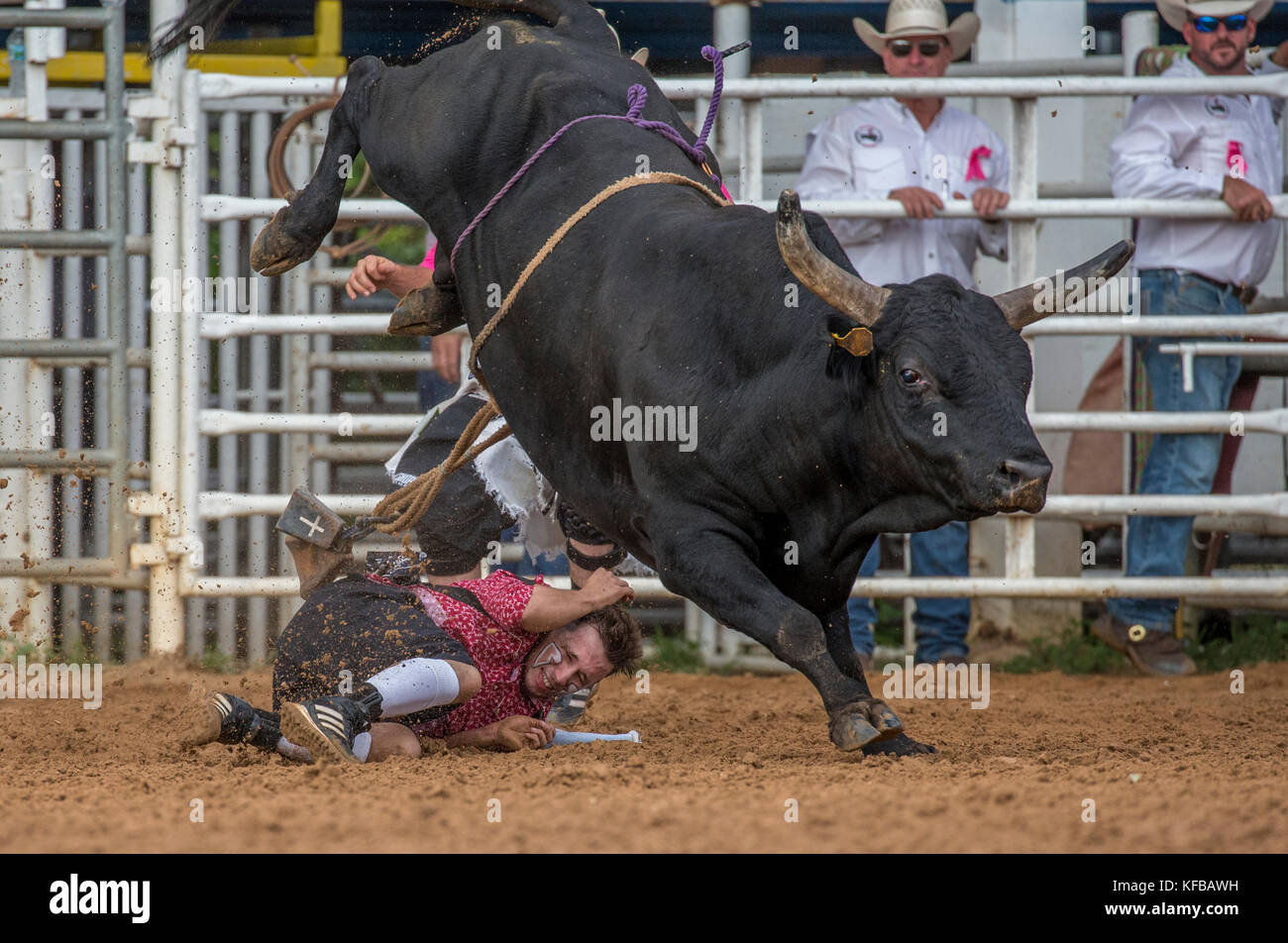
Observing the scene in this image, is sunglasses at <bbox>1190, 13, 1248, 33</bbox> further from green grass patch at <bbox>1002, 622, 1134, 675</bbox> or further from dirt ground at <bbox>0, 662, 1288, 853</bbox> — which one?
dirt ground at <bbox>0, 662, 1288, 853</bbox>

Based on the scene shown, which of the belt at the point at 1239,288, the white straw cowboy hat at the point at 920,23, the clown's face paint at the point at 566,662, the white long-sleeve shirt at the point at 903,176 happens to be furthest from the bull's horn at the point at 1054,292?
the white straw cowboy hat at the point at 920,23

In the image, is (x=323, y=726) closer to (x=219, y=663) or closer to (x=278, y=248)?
(x=278, y=248)

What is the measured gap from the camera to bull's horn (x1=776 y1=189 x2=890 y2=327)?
320 centimetres

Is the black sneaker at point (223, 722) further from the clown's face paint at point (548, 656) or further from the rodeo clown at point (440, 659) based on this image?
the clown's face paint at point (548, 656)

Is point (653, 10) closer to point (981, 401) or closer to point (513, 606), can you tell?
point (513, 606)

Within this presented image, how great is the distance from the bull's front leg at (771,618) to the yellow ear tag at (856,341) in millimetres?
523

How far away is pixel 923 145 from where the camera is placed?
20.2 ft

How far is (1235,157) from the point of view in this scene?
6.05 m

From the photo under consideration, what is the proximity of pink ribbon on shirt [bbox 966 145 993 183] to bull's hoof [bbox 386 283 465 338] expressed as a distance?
242 centimetres

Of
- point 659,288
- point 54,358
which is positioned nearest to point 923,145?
point 659,288

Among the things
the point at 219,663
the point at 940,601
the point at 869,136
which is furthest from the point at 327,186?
the point at 940,601

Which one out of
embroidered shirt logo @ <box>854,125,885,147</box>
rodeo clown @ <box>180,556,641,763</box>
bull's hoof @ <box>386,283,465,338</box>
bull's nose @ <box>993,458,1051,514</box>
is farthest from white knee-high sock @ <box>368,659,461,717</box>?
embroidered shirt logo @ <box>854,125,885,147</box>

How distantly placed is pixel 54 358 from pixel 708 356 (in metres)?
3.31

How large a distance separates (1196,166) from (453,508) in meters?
3.14
